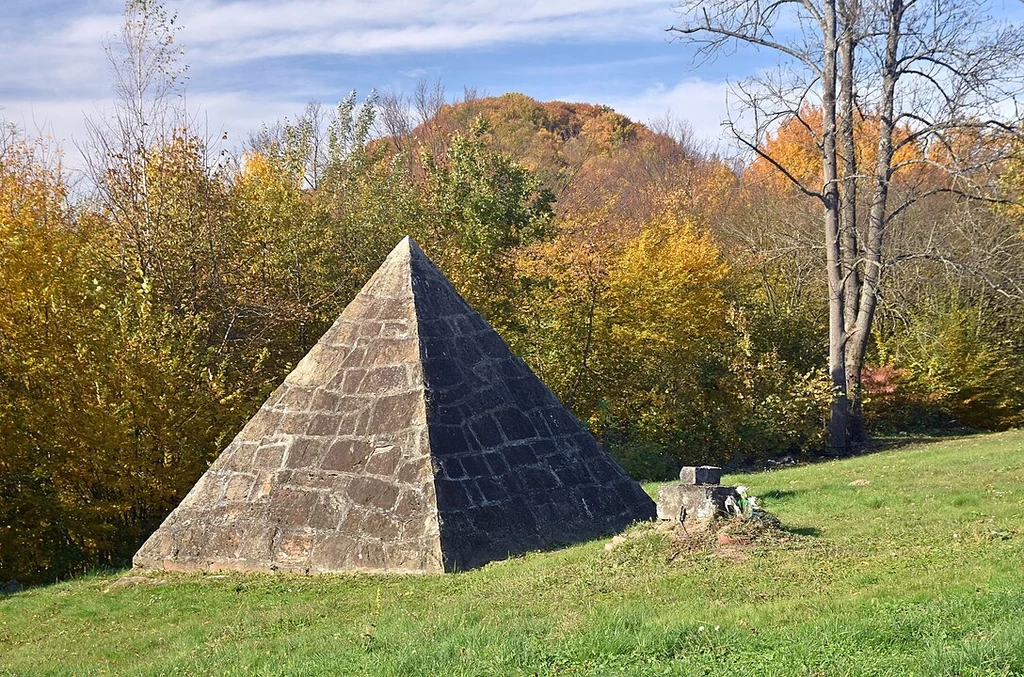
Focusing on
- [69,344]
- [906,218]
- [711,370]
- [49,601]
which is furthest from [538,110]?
[49,601]

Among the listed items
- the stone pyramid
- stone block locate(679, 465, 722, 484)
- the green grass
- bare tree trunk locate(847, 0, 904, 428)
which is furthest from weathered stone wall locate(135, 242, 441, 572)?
bare tree trunk locate(847, 0, 904, 428)

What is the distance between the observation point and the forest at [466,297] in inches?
523

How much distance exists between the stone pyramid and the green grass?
1.19ft

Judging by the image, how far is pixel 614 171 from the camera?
5228 cm

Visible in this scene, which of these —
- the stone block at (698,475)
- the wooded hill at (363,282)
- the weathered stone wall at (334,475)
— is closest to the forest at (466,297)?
the wooded hill at (363,282)

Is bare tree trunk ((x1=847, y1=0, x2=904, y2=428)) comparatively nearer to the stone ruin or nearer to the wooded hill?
the wooded hill

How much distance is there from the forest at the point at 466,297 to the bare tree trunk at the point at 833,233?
18.6 inches

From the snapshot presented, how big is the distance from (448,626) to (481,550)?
2.25 m

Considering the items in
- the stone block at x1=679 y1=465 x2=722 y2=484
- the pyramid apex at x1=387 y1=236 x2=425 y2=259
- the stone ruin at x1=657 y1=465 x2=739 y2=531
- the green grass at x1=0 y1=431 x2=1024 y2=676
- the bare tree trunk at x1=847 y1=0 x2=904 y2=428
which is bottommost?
the green grass at x1=0 y1=431 x2=1024 y2=676

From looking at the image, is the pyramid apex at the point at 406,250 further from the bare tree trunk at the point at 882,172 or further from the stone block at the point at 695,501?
the bare tree trunk at the point at 882,172

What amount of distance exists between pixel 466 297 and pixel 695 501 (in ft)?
46.6

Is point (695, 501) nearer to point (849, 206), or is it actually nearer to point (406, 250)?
point (406, 250)

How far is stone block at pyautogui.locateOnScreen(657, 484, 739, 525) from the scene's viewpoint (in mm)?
8352

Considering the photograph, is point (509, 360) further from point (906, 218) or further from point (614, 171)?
point (614, 171)
